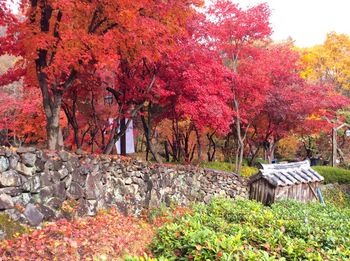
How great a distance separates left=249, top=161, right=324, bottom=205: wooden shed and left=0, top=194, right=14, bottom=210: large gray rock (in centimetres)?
1069

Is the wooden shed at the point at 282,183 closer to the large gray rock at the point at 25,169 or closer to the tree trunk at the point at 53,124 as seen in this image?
the tree trunk at the point at 53,124

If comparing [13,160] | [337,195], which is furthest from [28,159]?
[337,195]

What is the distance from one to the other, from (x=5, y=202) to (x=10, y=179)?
47 cm

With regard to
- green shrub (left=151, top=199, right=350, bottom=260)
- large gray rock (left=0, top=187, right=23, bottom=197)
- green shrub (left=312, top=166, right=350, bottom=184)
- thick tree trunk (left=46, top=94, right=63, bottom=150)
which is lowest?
green shrub (left=312, top=166, right=350, bottom=184)

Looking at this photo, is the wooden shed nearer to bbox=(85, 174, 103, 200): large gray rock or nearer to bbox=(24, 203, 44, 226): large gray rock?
bbox=(85, 174, 103, 200): large gray rock

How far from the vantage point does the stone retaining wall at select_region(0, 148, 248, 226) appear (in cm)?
689

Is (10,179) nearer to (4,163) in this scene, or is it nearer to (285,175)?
(4,163)

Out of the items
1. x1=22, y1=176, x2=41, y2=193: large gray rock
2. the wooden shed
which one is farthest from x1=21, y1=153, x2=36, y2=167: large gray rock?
the wooden shed

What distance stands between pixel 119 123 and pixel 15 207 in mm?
7031

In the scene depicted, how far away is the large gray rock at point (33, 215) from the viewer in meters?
6.94

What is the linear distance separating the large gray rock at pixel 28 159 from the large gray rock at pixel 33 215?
844 mm

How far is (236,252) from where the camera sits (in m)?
4.74

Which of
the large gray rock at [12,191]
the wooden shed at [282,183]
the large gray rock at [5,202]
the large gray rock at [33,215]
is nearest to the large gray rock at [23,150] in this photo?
the large gray rock at [12,191]

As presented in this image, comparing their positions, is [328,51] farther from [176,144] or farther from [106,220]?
[106,220]
